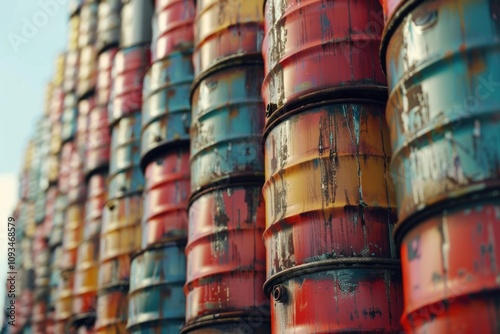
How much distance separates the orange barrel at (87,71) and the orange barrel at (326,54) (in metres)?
13.0

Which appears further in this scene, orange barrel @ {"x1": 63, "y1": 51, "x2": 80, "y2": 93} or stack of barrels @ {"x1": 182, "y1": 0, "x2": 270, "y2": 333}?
orange barrel @ {"x1": 63, "y1": 51, "x2": 80, "y2": 93}

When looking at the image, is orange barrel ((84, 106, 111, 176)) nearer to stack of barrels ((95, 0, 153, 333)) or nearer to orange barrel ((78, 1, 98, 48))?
stack of barrels ((95, 0, 153, 333))

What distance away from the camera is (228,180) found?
360 inches

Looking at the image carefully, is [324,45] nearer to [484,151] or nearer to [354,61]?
[354,61]

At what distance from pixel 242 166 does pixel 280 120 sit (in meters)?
1.74

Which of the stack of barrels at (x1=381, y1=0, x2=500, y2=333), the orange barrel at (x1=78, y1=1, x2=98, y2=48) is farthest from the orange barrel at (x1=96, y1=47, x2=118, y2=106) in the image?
the stack of barrels at (x1=381, y1=0, x2=500, y2=333)

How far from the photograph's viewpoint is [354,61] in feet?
24.2

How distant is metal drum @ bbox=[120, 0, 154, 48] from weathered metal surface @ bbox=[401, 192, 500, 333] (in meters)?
11.6

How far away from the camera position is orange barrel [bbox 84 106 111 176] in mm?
16938

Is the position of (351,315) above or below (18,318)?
below

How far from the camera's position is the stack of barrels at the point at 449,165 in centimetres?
479

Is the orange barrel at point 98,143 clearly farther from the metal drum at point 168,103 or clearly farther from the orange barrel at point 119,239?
the metal drum at point 168,103

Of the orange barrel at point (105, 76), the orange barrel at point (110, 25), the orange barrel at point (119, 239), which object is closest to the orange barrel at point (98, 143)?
the orange barrel at point (105, 76)

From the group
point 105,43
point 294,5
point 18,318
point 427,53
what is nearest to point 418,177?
point 427,53
